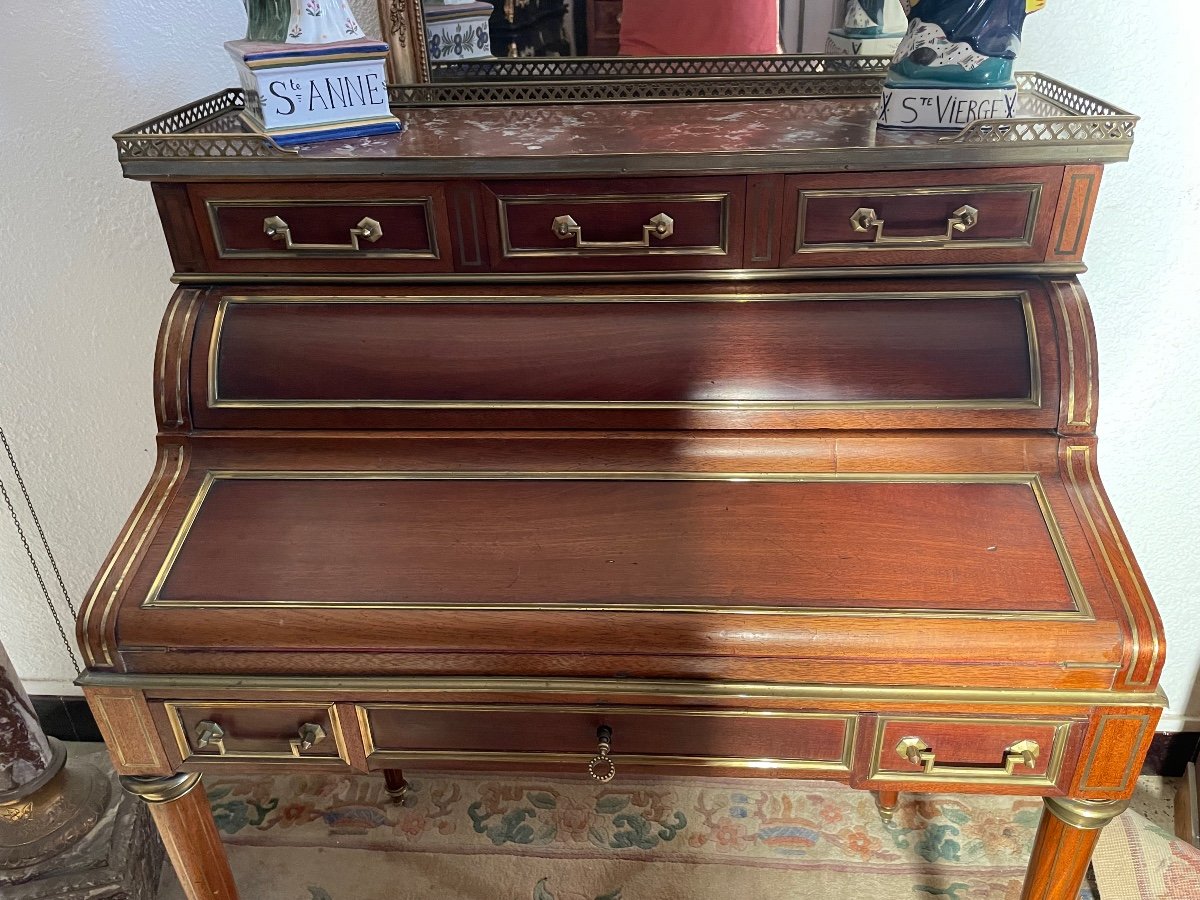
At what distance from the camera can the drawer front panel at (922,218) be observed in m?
1.23

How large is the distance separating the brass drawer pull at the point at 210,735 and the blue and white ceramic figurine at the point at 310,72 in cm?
84

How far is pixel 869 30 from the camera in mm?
1496

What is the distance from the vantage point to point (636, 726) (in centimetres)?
119

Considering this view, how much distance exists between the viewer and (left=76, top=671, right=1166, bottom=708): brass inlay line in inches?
43.1

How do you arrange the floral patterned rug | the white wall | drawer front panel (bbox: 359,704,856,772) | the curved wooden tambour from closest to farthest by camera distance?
drawer front panel (bbox: 359,704,856,772) < the curved wooden tambour < the white wall < the floral patterned rug

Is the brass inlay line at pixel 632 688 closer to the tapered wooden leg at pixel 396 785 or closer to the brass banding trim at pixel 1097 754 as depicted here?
the brass banding trim at pixel 1097 754

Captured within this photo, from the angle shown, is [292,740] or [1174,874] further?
[1174,874]

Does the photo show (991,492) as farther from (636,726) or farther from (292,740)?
(292,740)

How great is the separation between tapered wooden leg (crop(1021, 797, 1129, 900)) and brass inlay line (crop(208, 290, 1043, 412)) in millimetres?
539

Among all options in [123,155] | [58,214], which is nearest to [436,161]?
[123,155]

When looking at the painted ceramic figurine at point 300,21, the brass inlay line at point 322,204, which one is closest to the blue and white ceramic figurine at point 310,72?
the painted ceramic figurine at point 300,21

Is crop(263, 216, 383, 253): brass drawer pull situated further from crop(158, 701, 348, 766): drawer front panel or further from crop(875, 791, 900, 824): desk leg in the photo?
crop(875, 791, 900, 824): desk leg

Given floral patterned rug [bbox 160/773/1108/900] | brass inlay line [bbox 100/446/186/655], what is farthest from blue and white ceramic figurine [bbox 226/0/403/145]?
floral patterned rug [bbox 160/773/1108/900]

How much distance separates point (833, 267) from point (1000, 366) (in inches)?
10.7
